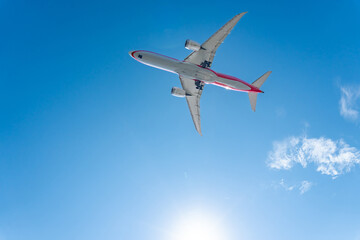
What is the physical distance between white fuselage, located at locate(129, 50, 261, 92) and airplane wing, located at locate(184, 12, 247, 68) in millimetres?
1494

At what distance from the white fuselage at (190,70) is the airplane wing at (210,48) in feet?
4.90

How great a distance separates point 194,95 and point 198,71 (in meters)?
6.47

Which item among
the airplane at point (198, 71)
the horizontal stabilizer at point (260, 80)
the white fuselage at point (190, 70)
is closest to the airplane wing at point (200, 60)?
the airplane at point (198, 71)

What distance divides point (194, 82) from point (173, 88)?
4.72 metres

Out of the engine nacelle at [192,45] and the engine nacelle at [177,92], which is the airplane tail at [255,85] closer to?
the engine nacelle at [177,92]

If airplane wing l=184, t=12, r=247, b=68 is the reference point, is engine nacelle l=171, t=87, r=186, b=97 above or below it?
below

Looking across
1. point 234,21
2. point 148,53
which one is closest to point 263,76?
point 234,21

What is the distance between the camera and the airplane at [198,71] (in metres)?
43.7

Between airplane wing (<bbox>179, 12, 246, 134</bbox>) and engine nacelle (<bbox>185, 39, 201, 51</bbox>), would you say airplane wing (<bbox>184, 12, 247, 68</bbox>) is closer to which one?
airplane wing (<bbox>179, 12, 246, 134</bbox>)

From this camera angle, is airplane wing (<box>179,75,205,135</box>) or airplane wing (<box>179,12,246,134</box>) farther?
airplane wing (<box>179,75,205,135</box>)

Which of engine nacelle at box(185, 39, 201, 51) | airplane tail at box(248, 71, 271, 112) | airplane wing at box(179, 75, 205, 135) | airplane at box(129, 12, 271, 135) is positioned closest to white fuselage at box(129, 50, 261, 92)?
airplane at box(129, 12, 271, 135)

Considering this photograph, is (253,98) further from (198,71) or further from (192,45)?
(192,45)

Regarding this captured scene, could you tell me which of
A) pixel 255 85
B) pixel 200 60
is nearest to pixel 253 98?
pixel 255 85

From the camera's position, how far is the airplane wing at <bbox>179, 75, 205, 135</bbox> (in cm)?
4934
